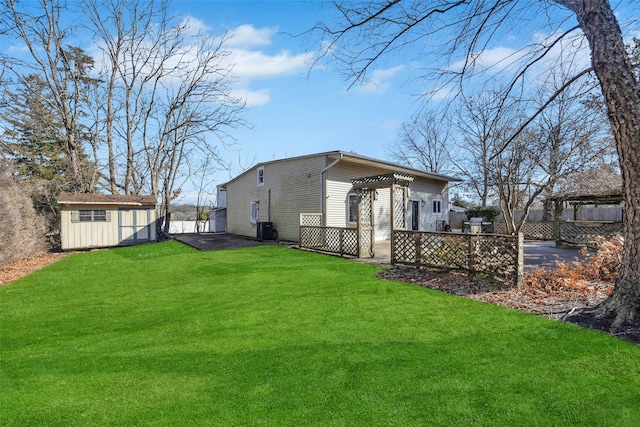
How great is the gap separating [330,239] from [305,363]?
26.1 feet

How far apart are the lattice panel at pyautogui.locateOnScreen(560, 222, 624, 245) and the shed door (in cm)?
1853

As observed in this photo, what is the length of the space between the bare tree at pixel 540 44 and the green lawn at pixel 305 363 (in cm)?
158

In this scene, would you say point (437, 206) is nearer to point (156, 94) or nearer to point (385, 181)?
point (385, 181)

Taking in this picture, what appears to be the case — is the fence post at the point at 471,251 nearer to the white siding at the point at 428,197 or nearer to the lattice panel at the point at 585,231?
the lattice panel at the point at 585,231

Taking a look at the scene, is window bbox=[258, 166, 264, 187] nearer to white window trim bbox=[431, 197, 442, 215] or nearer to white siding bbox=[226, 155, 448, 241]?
white siding bbox=[226, 155, 448, 241]

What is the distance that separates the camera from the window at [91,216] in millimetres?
13130

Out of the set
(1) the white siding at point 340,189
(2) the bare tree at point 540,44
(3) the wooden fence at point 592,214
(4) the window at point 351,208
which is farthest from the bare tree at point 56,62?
(3) the wooden fence at point 592,214

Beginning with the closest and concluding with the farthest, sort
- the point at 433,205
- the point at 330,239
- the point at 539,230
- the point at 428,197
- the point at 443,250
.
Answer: the point at 443,250
the point at 330,239
the point at 539,230
the point at 428,197
the point at 433,205

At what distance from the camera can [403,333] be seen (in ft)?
12.0

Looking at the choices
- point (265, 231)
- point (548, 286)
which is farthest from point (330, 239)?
point (548, 286)

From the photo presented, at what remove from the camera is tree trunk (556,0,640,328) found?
12.0ft

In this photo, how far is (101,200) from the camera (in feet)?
44.6

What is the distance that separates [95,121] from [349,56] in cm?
2004

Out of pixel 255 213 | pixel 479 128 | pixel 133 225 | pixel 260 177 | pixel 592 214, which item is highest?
pixel 479 128
